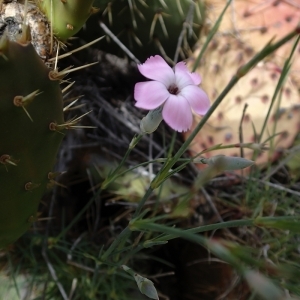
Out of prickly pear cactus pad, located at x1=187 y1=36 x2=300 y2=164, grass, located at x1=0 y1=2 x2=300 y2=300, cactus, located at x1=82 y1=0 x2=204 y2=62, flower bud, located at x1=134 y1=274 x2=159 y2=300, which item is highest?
cactus, located at x1=82 y1=0 x2=204 y2=62

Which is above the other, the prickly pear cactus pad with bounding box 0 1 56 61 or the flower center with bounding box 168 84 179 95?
the prickly pear cactus pad with bounding box 0 1 56 61

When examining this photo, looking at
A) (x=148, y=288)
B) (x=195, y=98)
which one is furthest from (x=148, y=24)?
(x=148, y=288)

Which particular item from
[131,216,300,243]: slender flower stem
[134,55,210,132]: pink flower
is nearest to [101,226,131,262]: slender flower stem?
[131,216,300,243]: slender flower stem

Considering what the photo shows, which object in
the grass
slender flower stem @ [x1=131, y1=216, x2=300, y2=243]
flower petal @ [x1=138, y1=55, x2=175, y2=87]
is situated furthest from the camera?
the grass

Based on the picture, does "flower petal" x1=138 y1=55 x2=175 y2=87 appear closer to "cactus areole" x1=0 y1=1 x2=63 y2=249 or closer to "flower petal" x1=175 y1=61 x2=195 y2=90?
"flower petal" x1=175 y1=61 x2=195 y2=90

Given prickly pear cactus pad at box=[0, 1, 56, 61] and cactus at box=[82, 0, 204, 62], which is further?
cactus at box=[82, 0, 204, 62]

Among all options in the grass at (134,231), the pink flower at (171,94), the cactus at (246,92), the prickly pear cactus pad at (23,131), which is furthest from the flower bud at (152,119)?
the cactus at (246,92)

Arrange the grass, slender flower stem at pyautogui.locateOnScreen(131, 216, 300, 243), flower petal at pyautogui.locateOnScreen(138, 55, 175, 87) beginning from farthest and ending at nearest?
the grass → flower petal at pyautogui.locateOnScreen(138, 55, 175, 87) → slender flower stem at pyautogui.locateOnScreen(131, 216, 300, 243)

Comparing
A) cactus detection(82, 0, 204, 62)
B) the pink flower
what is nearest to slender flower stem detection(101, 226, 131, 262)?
the pink flower
